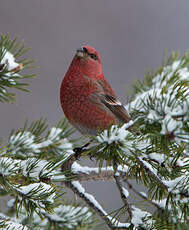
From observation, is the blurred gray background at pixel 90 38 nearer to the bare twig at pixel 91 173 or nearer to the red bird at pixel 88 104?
→ the red bird at pixel 88 104

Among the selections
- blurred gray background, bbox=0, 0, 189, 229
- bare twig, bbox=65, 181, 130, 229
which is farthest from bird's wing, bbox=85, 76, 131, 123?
blurred gray background, bbox=0, 0, 189, 229

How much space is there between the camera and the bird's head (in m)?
2.60

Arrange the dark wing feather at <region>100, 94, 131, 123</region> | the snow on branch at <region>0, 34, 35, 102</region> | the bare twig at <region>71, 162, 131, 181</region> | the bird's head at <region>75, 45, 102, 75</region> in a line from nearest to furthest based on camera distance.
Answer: the snow on branch at <region>0, 34, 35, 102</region>
the bare twig at <region>71, 162, 131, 181</region>
the dark wing feather at <region>100, 94, 131, 123</region>
the bird's head at <region>75, 45, 102, 75</region>

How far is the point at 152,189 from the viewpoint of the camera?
1403 mm

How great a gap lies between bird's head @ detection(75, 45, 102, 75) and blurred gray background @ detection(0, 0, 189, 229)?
1968mm

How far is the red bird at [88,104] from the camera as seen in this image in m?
2.15

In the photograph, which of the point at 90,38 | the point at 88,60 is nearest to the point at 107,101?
the point at 88,60

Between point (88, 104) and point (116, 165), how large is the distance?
0.82m

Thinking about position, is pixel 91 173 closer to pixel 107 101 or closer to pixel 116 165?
pixel 116 165

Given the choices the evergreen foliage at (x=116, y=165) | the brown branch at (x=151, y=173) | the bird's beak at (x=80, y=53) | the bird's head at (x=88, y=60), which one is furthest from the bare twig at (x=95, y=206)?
the bird's beak at (x=80, y=53)

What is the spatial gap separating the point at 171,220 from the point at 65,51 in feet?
13.0

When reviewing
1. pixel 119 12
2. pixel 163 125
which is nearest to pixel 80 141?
pixel 163 125

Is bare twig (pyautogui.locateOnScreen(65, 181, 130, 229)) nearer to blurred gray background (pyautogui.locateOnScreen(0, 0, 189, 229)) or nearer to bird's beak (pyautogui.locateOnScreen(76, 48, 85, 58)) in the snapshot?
bird's beak (pyautogui.locateOnScreen(76, 48, 85, 58))

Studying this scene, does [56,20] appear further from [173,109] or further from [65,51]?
[173,109]
